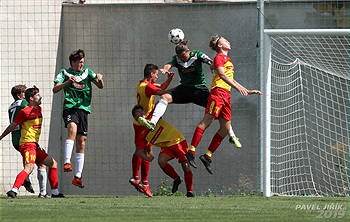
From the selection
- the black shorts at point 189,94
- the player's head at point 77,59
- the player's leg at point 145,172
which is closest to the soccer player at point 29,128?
the player's head at point 77,59

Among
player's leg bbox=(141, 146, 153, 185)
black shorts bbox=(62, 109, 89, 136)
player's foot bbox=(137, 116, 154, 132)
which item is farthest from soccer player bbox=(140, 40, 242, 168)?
black shorts bbox=(62, 109, 89, 136)

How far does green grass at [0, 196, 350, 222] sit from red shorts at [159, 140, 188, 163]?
1198 millimetres

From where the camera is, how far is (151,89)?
12.1 meters

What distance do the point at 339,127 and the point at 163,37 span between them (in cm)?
338

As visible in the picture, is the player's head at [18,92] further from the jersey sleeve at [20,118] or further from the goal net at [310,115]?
the goal net at [310,115]

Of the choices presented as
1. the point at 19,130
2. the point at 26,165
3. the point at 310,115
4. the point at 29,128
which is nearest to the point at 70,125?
the point at 29,128

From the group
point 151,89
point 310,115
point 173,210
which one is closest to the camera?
point 173,210

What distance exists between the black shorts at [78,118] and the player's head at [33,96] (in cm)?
52

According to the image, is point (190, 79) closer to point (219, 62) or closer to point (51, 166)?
point (219, 62)

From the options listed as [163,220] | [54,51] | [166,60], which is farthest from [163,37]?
[163,220]

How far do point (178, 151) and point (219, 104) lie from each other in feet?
2.90

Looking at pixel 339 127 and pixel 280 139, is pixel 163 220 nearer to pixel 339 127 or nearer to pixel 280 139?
pixel 280 139

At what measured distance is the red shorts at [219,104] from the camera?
11688 millimetres

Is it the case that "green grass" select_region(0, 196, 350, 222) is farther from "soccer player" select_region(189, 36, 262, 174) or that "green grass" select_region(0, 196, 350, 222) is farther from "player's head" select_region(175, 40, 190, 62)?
"player's head" select_region(175, 40, 190, 62)
